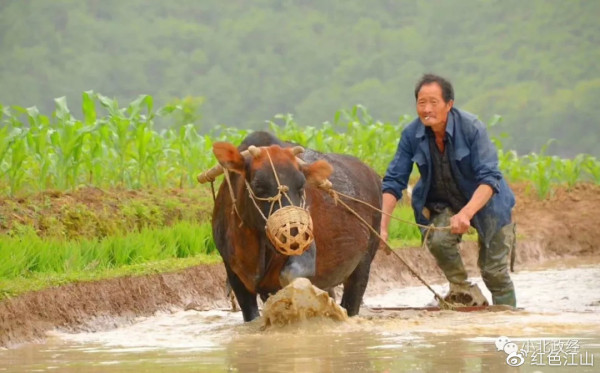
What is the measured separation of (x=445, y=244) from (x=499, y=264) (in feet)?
1.32

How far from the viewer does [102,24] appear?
4356cm

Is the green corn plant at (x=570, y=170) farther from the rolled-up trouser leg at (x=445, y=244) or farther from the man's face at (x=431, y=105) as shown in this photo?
the man's face at (x=431, y=105)

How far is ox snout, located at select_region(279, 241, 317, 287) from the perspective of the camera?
6.95m

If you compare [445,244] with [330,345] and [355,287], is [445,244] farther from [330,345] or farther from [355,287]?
[330,345]

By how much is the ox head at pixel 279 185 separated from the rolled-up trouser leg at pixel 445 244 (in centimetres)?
134

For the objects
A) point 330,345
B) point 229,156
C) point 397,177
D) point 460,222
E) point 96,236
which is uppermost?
point 229,156

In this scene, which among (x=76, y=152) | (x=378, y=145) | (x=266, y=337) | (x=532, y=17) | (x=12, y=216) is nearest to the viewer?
(x=266, y=337)

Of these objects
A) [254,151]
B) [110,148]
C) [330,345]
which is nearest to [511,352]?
[330,345]

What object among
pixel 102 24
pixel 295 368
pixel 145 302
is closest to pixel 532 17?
pixel 102 24

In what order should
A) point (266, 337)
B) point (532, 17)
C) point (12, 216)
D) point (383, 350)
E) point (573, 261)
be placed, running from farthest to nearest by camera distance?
point (532, 17) < point (573, 261) < point (12, 216) < point (266, 337) < point (383, 350)

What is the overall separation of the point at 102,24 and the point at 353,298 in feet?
119

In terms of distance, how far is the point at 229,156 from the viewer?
23.3 ft

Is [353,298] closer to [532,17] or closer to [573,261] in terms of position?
[573,261]

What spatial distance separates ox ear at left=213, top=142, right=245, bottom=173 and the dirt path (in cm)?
170
